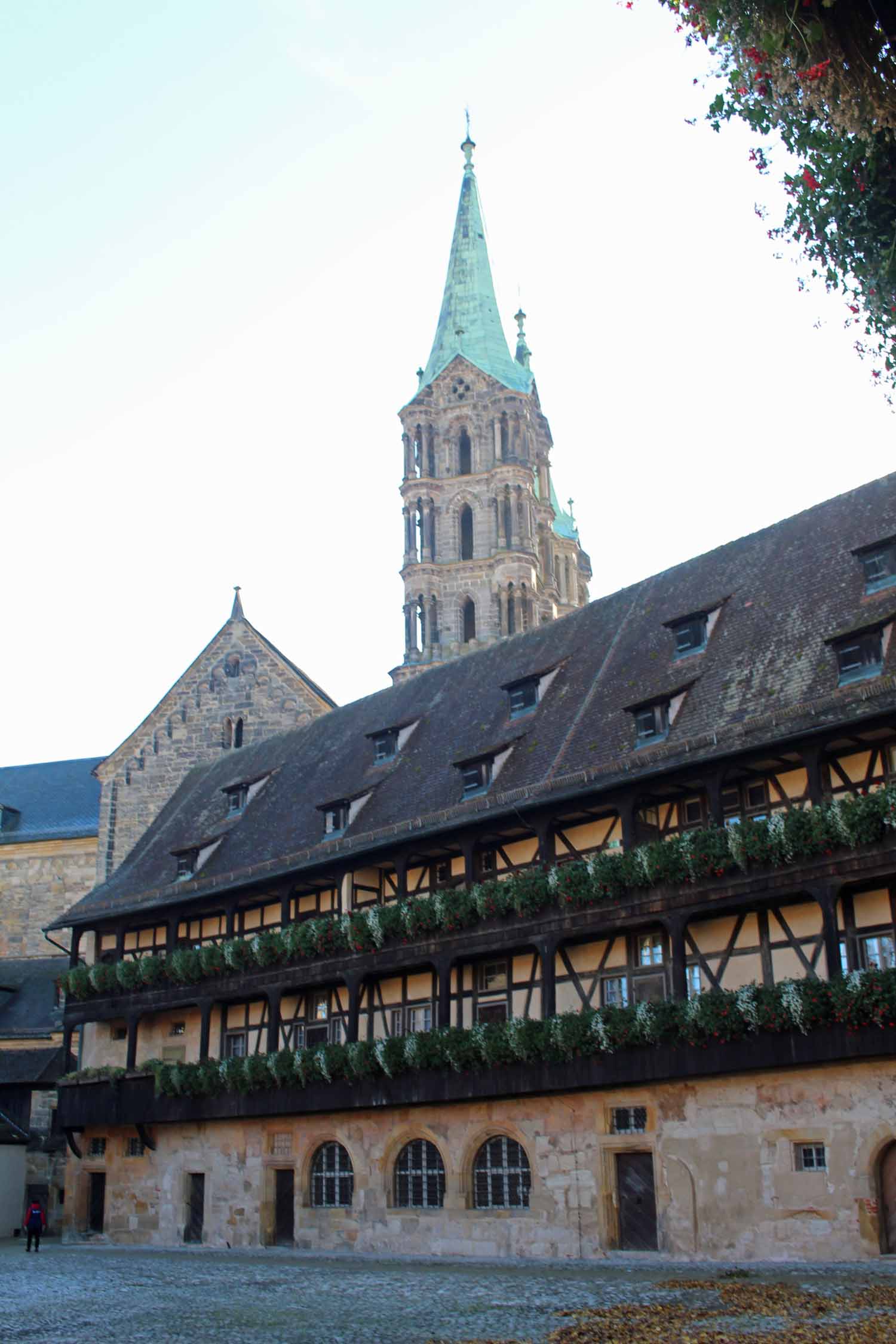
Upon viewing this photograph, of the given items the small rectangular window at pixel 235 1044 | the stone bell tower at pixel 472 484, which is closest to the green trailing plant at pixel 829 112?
the small rectangular window at pixel 235 1044

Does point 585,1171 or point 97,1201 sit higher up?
point 585,1171

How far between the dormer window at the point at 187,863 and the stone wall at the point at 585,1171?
18.9 feet

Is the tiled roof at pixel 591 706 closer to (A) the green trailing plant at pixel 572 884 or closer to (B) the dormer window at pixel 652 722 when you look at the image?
(B) the dormer window at pixel 652 722

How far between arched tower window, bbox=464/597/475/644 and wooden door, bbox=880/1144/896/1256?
4264 cm

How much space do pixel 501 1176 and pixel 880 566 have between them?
462 inches

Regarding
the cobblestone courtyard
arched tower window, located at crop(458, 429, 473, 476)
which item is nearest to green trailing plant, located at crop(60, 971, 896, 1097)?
the cobblestone courtyard

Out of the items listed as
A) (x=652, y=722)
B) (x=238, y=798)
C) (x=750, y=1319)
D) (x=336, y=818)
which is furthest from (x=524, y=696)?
(x=750, y=1319)

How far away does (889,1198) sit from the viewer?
1908 cm

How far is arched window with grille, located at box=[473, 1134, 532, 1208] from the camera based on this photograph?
2380 cm

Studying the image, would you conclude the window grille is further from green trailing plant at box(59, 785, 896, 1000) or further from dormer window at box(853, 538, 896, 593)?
dormer window at box(853, 538, 896, 593)

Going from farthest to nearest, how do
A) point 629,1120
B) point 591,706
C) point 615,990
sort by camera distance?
1. point 591,706
2. point 615,990
3. point 629,1120

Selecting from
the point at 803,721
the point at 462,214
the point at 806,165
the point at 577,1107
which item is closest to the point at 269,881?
the point at 577,1107

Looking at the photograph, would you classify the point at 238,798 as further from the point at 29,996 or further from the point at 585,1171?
the point at 585,1171

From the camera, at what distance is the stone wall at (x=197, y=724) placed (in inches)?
1710
